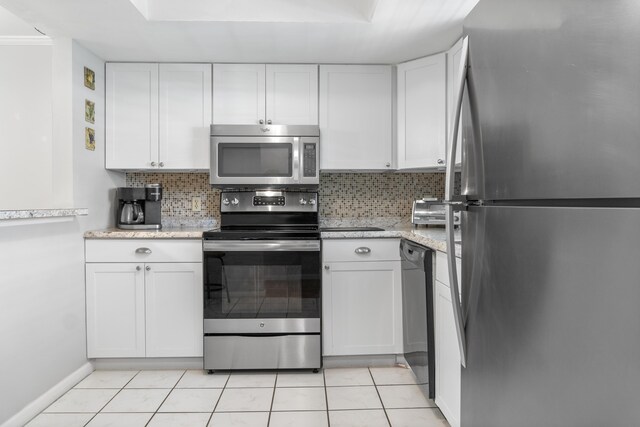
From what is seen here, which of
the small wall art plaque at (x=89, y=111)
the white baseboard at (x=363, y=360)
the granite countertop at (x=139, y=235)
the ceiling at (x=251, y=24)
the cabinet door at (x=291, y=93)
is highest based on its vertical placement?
the ceiling at (x=251, y=24)

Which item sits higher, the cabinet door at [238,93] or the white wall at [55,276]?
the cabinet door at [238,93]

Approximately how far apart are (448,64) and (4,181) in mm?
3103

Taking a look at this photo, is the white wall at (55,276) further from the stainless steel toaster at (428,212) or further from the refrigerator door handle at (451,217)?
the stainless steel toaster at (428,212)

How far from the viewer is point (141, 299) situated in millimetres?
2525

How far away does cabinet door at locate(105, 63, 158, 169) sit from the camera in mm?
2766

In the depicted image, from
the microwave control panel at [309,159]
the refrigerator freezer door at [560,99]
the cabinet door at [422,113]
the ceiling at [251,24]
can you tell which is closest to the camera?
the refrigerator freezer door at [560,99]

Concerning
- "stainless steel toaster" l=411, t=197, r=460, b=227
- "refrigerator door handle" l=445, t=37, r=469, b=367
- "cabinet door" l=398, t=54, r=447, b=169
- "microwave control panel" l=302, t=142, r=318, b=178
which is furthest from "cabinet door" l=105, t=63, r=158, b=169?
"refrigerator door handle" l=445, t=37, r=469, b=367

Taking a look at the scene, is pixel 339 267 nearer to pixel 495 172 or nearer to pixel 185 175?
pixel 185 175

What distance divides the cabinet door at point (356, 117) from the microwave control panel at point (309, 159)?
0.12 metres

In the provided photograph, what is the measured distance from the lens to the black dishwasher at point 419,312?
1939 mm

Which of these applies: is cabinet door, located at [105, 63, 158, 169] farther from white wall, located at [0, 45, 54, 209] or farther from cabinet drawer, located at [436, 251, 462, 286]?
cabinet drawer, located at [436, 251, 462, 286]

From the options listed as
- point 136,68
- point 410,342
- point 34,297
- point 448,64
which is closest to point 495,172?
point 410,342

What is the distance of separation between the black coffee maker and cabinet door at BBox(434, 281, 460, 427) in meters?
1.99

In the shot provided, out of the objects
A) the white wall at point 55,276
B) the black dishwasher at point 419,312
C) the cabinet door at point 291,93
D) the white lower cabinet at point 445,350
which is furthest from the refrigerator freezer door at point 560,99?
the white wall at point 55,276
